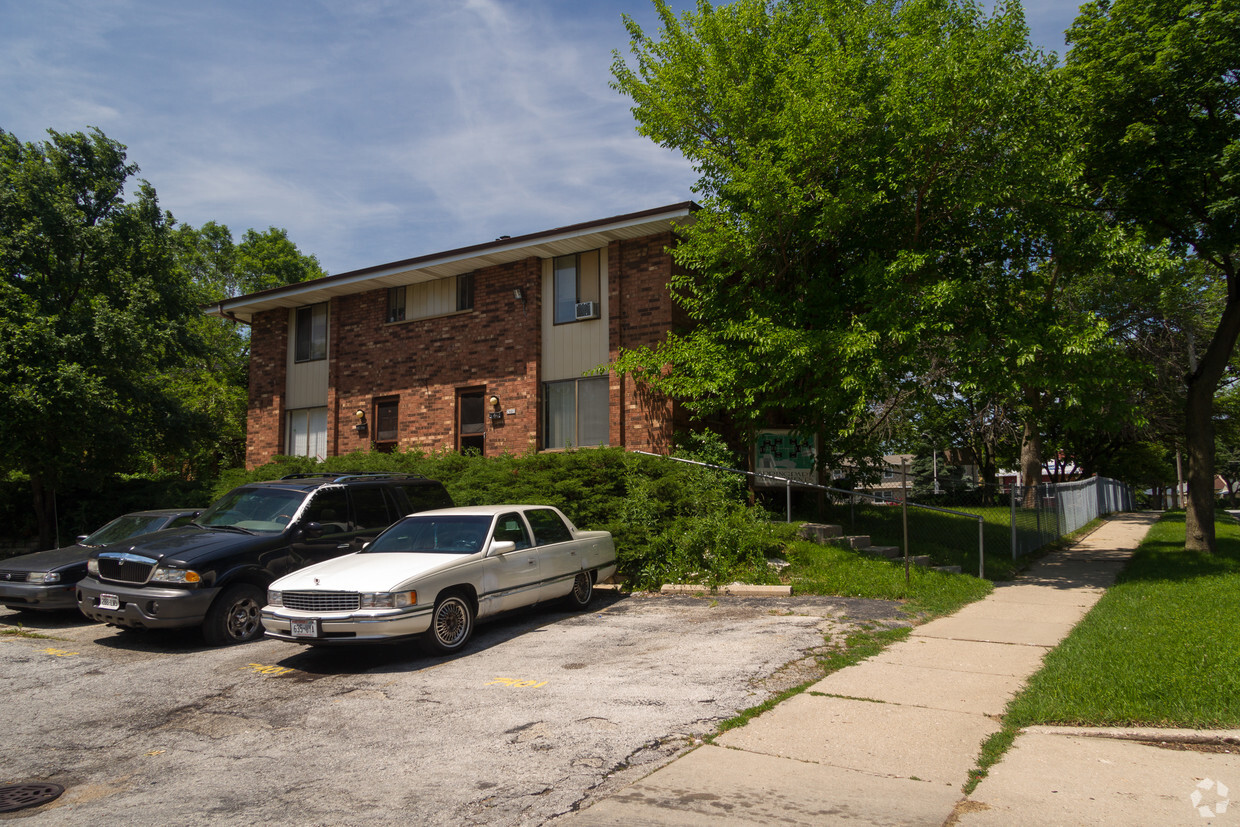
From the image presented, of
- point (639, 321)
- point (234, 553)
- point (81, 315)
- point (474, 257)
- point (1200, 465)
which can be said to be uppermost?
point (474, 257)

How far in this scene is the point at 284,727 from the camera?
5.88 metres

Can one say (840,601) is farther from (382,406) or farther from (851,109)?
(382,406)

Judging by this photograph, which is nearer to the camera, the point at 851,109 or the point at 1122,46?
the point at 851,109

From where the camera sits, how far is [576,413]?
16672 millimetres

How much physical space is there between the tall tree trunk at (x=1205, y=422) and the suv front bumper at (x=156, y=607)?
1649 centimetres

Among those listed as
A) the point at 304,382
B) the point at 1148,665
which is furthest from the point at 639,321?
the point at 1148,665

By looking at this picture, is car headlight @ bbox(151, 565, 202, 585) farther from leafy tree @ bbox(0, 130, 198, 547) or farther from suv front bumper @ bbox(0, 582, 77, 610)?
leafy tree @ bbox(0, 130, 198, 547)

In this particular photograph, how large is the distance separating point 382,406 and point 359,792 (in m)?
15.7

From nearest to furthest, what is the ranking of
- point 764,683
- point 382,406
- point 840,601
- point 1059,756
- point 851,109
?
point 1059,756 < point 764,683 < point 840,601 < point 851,109 < point 382,406

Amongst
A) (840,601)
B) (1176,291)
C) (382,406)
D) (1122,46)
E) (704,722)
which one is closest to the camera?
(704,722)

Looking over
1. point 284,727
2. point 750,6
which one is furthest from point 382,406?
point 284,727

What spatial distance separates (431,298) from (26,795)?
1512 centimetres

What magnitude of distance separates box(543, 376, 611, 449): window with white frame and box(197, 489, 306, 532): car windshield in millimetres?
6595

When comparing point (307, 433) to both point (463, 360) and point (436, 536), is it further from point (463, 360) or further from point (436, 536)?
point (436, 536)
